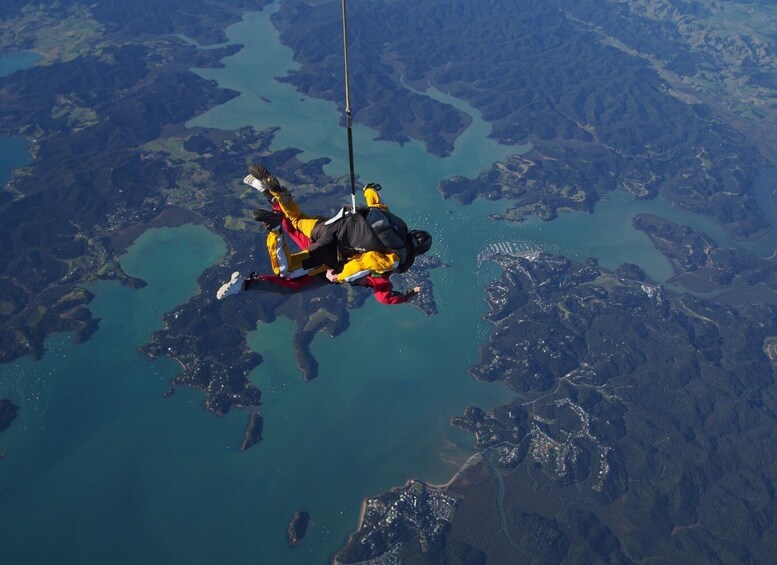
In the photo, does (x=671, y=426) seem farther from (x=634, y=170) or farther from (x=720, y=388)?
(x=634, y=170)

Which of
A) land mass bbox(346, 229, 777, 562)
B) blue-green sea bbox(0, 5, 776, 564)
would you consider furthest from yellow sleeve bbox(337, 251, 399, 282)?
blue-green sea bbox(0, 5, 776, 564)

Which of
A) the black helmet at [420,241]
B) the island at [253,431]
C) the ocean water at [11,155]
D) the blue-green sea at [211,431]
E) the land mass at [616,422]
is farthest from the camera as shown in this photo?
the ocean water at [11,155]

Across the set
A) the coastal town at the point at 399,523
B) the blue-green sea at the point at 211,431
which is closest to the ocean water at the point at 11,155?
the blue-green sea at the point at 211,431

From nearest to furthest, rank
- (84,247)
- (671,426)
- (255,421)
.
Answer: (255,421), (671,426), (84,247)

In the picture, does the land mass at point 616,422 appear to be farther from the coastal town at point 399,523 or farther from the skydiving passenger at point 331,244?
the skydiving passenger at point 331,244

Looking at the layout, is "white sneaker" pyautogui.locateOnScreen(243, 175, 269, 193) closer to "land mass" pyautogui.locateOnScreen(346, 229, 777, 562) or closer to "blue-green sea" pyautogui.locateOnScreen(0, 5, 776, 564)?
"land mass" pyautogui.locateOnScreen(346, 229, 777, 562)

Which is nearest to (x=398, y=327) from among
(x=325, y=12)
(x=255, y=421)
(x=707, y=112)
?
(x=255, y=421)
